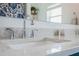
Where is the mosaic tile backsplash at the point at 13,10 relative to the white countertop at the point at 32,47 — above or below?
above

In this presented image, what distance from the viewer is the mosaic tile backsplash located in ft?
4.35

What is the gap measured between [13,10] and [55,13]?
46cm

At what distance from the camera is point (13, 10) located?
52.7 inches

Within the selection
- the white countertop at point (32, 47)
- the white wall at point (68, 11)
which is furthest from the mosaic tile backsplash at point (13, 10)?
the white wall at point (68, 11)

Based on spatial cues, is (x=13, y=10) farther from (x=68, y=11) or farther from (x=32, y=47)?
(x=68, y=11)

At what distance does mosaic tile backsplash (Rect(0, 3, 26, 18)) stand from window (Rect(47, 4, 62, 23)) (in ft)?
0.92

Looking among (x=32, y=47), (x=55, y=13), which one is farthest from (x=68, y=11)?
(x=32, y=47)

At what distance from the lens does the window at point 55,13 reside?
1394mm

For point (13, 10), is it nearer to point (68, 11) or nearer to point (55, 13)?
point (55, 13)

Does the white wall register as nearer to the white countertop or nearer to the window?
the window

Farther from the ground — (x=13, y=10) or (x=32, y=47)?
(x=13, y=10)

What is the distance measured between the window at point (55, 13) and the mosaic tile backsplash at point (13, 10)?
0.28 metres

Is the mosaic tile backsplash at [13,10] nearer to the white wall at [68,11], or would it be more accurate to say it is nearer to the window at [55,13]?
the window at [55,13]

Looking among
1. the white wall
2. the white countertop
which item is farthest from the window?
the white countertop
